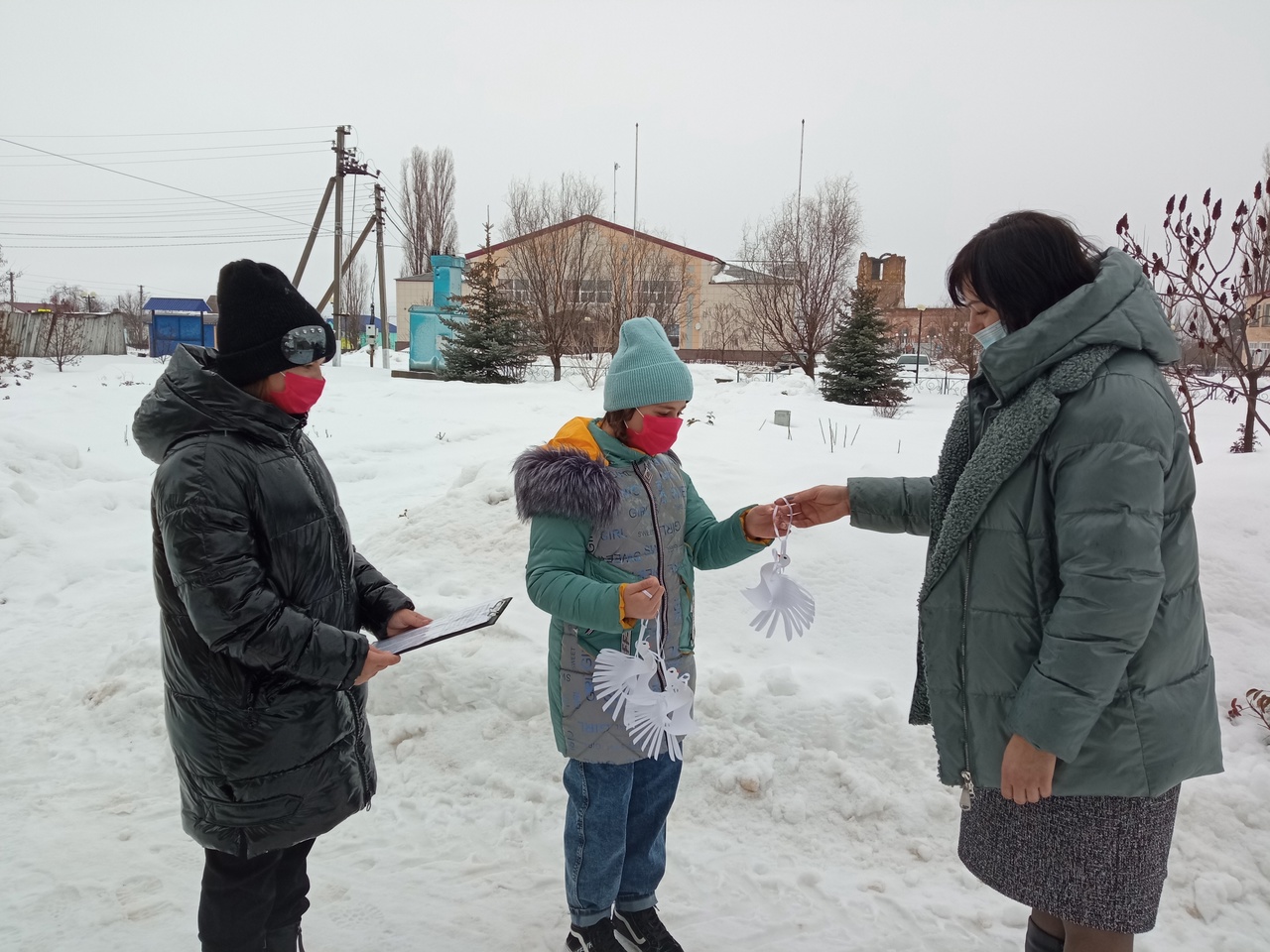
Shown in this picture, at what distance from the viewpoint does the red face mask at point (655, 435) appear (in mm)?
2348

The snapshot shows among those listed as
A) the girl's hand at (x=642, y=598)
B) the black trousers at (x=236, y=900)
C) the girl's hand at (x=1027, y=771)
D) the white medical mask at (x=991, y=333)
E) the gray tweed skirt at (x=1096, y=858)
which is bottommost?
the black trousers at (x=236, y=900)

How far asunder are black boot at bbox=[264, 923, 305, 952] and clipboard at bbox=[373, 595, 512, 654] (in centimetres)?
80

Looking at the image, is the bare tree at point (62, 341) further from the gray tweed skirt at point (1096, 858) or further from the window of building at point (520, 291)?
the gray tweed skirt at point (1096, 858)

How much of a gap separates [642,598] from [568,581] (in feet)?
0.77

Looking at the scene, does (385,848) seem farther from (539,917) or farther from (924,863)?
(924,863)

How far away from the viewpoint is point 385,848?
309 cm

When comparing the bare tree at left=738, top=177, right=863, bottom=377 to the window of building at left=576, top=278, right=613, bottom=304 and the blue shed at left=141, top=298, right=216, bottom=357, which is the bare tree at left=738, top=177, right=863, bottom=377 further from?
the blue shed at left=141, top=298, right=216, bottom=357

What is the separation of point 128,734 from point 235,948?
Result: 244 centimetres

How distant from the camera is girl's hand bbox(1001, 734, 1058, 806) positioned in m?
1.64

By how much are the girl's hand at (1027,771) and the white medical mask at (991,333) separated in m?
0.89

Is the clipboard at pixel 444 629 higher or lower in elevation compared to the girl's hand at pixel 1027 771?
higher

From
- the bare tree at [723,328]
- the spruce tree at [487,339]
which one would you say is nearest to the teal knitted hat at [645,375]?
the spruce tree at [487,339]

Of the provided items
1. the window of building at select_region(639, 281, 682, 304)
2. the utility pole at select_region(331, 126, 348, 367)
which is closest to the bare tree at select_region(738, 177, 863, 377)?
the window of building at select_region(639, 281, 682, 304)

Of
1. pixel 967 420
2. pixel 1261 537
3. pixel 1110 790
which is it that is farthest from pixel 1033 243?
pixel 1261 537
